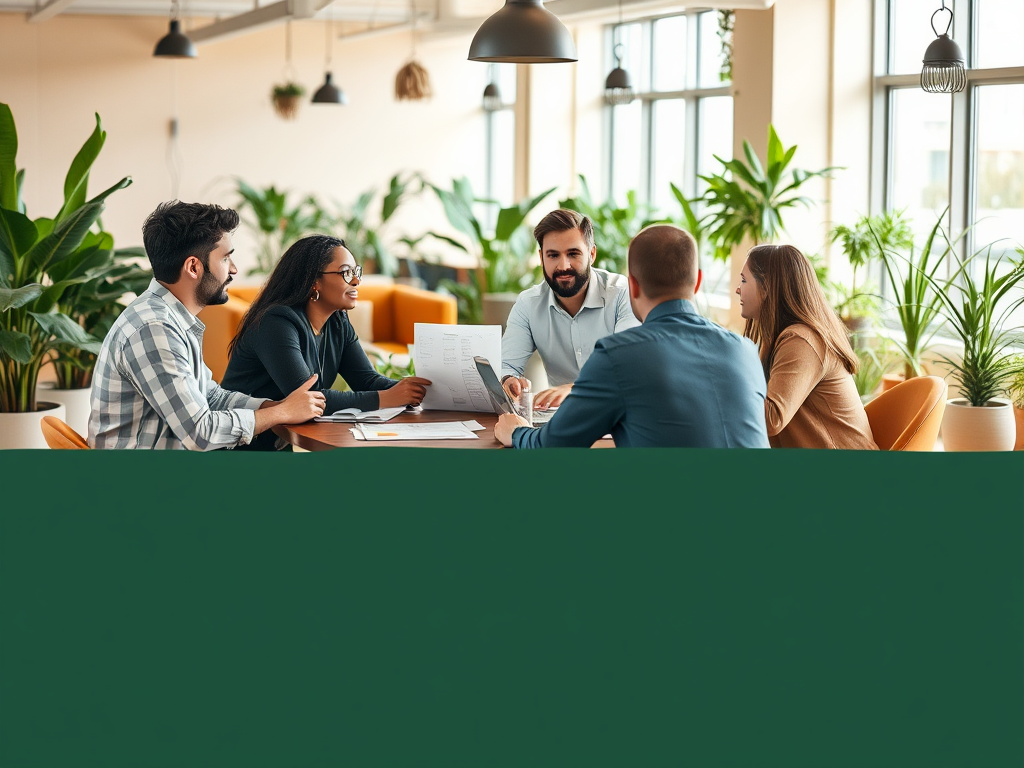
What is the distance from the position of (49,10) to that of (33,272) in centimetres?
617

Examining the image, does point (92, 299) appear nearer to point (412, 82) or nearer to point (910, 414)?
point (910, 414)

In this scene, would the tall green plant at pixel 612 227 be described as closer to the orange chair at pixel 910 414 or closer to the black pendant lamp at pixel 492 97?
the black pendant lamp at pixel 492 97

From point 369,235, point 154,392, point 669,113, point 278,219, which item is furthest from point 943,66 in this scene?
point 278,219

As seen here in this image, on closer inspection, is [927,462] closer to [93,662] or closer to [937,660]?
[937,660]

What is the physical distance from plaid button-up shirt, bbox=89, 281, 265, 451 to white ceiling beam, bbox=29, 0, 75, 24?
6.85 m

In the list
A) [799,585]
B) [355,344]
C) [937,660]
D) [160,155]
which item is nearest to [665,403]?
[799,585]

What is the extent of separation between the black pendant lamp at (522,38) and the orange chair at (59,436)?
1503 millimetres

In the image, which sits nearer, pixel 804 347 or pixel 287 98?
pixel 804 347

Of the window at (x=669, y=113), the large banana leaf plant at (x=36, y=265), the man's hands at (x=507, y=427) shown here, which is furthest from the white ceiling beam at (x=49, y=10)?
the man's hands at (x=507, y=427)

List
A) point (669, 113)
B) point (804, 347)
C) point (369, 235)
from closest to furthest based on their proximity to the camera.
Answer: point (804, 347) → point (669, 113) → point (369, 235)

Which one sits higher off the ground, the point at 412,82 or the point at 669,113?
the point at 412,82

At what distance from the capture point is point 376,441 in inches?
111

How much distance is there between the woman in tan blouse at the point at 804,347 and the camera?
9.65 feet

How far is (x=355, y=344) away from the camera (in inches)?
143
